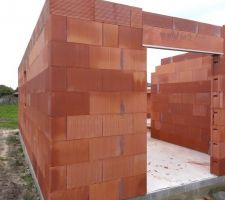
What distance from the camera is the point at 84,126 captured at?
4.02m

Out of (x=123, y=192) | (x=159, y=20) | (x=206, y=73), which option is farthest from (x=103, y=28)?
(x=206, y=73)

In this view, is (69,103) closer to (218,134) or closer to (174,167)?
(218,134)

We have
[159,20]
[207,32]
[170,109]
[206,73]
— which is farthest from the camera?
[170,109]

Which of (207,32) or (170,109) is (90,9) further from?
(170,109)

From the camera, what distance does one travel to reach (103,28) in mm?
4109

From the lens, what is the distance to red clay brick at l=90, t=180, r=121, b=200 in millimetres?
4126

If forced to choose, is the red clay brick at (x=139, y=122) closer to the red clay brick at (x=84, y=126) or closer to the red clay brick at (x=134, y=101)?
the red clay brick at (x=134, y=101)

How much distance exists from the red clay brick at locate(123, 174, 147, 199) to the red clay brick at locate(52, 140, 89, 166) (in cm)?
91

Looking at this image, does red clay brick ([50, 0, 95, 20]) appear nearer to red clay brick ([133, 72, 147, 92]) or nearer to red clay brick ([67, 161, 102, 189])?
red clay brick ([133, 72, 147, 92])

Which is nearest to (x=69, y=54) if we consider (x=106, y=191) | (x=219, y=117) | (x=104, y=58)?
(x=104, y=58)

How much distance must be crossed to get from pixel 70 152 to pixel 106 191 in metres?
0.94

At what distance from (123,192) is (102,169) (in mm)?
594

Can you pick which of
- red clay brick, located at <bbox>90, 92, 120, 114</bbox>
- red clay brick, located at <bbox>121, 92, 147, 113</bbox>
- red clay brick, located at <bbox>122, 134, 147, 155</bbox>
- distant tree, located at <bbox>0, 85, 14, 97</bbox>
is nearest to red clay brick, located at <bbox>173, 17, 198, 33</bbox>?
red clay brick, located at <bbox>121, 92, 147, 113</bbox>

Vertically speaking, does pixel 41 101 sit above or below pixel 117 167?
above
